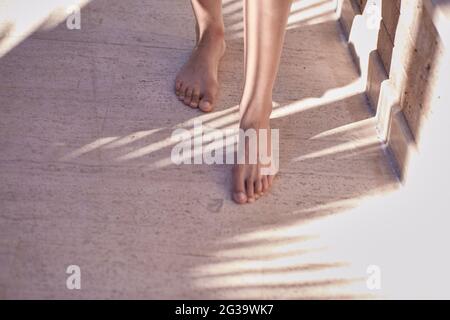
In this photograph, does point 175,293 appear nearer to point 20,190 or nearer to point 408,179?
point 20,190

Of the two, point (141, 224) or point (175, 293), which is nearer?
point (175, 293)

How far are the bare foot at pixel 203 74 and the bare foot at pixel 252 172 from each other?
0.31 m

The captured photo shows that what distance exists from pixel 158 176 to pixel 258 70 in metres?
0.48

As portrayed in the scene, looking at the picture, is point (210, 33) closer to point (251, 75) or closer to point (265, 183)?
point (251, 75)

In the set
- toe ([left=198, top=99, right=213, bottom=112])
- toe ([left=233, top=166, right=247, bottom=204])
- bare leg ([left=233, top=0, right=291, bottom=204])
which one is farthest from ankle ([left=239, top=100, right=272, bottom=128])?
toe ([left=198, top=99, right=213, bottom=112])

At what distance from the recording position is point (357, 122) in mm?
2760

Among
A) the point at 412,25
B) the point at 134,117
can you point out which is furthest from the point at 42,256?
the point at 412,25

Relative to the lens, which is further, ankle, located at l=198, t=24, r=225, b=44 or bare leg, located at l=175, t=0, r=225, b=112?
ankle, located at l=198, t=24, r=225, b=44

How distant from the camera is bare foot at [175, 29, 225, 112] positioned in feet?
9.14

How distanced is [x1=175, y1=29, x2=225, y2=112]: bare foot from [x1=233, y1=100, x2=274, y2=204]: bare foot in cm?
31

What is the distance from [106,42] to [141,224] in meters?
1.06

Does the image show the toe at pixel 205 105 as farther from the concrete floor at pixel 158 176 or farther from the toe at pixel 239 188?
the toe at pixel 239 188

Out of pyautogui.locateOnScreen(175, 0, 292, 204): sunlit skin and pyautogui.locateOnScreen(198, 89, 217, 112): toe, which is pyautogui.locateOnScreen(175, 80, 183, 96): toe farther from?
pyautogui.locateOnScreen(198, 89, 217, 112): toe

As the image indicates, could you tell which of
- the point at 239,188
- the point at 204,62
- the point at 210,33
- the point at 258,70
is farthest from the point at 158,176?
the point at 210,33
